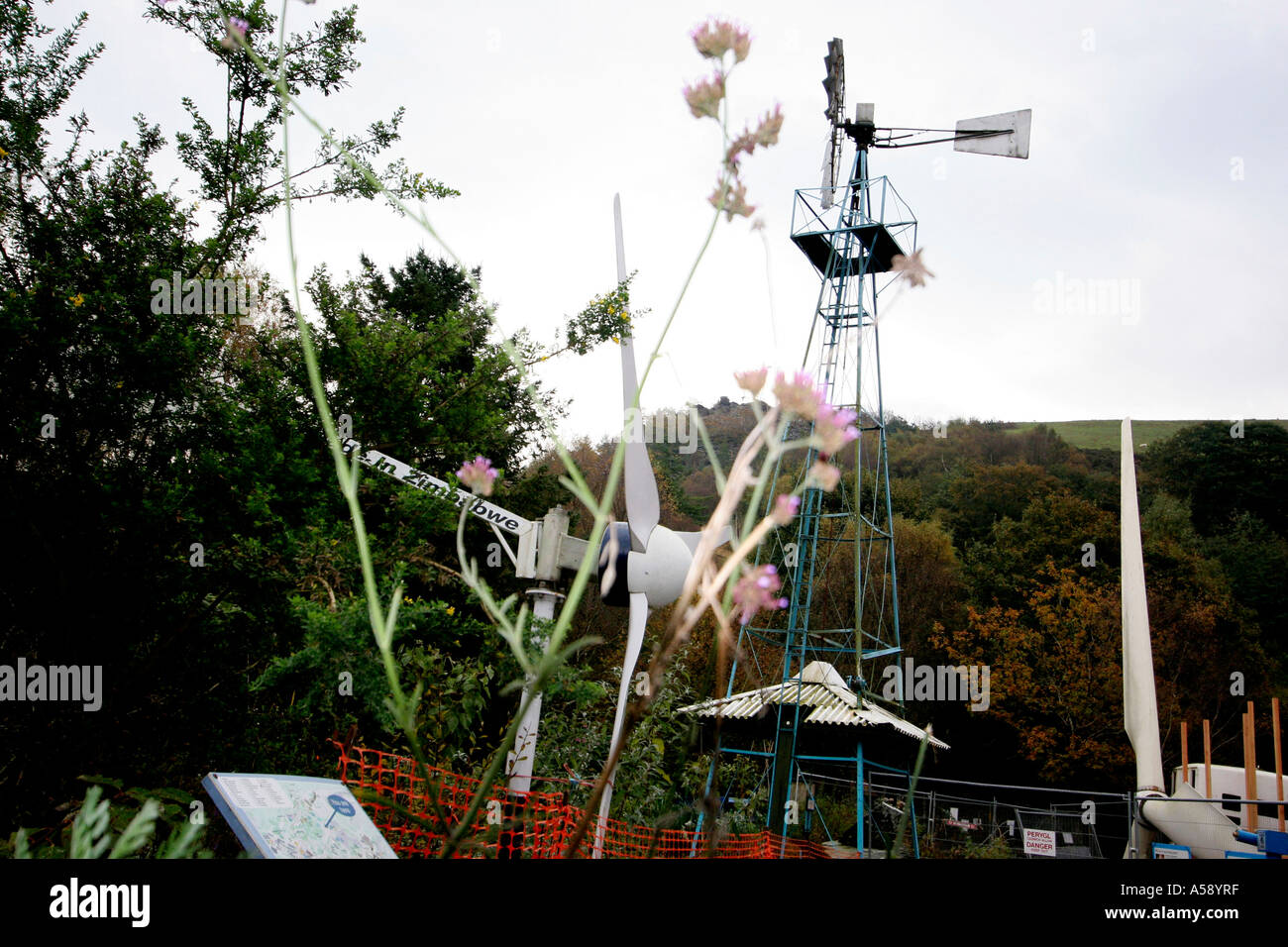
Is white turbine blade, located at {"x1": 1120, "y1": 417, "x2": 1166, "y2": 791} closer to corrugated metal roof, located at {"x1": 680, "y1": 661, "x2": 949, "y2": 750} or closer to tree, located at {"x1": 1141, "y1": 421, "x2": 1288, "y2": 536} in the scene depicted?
corrugated metal roof, located at {"x1": 680, "y1": 661, "x2": 949, "y2": 750}

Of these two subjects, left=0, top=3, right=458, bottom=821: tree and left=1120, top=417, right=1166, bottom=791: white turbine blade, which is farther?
left=1120, top=417, right=1166, bottom=791: white turbine blade

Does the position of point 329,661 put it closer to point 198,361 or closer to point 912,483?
point 198,361

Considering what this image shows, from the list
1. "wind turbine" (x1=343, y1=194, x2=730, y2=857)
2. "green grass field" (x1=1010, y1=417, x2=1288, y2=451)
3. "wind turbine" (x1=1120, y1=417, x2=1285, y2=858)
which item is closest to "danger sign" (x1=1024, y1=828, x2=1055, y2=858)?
"wind turbine" (x1=1120, y1=417, x2=1285, y2=858)

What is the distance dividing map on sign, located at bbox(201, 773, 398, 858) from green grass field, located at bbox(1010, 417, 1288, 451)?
56.3 m

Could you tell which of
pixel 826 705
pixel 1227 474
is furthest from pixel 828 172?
pixel 1227 474

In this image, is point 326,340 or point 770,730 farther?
point 770,730

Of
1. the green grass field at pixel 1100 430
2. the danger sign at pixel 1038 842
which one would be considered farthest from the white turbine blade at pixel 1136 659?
the green grass field at pixel 1100 430

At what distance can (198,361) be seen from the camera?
6.01 m

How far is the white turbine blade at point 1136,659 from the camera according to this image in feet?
29.5

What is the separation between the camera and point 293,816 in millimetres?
2402

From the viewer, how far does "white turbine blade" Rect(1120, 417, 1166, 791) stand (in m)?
9.00

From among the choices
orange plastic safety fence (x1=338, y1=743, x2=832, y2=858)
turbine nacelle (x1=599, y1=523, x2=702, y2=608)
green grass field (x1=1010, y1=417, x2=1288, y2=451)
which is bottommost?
orange plastic safety fence (x1=338, y1=743, x2=832, y2=858)

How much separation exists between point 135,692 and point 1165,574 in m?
29.8
